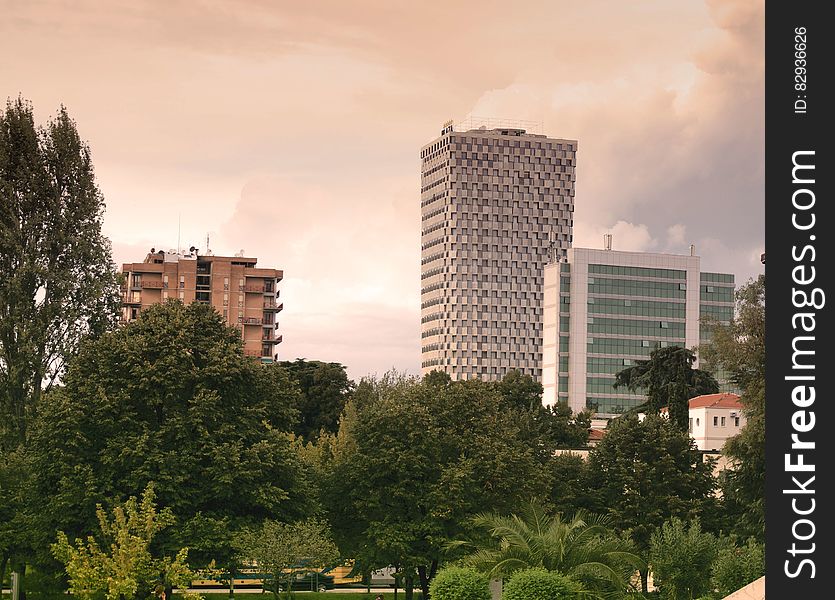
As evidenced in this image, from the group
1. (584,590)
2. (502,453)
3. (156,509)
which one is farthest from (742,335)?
(156,509)

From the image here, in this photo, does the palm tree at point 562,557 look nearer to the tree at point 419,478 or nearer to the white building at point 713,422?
the tree at point 419,478

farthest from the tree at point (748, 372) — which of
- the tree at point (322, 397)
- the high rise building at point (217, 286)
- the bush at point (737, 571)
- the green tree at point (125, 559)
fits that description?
the high rise building at point (217, 286)

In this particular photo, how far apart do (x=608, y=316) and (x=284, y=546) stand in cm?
14137

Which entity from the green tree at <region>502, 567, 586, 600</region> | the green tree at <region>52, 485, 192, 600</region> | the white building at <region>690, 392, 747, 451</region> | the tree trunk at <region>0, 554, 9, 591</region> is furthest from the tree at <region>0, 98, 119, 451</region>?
the white building at <region>690, 392, 747, 451</region>

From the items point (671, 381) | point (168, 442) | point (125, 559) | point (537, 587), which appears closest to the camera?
point (537, 587)

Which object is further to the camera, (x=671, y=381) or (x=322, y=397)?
(x=322, y=397)

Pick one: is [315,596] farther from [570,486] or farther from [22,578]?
[22,578]

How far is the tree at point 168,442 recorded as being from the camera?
48750 mm

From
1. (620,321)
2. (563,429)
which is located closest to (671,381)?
(563,429)

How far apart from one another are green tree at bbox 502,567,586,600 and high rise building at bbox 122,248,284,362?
131668 mm

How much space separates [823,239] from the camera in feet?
62.9

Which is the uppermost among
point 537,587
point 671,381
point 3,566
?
point 671,381

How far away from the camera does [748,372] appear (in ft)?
177

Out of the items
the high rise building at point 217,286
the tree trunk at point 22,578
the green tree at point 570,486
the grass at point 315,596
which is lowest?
the grass at point 315,596
